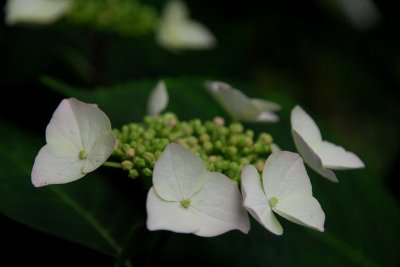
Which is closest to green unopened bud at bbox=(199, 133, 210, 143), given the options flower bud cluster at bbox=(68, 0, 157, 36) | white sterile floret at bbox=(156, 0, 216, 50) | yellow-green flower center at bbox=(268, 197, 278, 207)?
yellow-green flower center at bbox=(268, 197, 278, 207)

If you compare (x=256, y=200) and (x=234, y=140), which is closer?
(x=256, y=200)

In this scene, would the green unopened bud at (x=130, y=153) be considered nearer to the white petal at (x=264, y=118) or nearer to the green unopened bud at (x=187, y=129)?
the green unopened bud at (x=187, y=129)

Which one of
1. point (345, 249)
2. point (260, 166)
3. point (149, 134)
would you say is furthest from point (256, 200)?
point (345, 249)

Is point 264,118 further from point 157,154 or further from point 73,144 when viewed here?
point 73,144

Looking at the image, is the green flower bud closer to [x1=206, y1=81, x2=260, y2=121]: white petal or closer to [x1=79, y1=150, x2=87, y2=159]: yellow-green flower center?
[x1=206, y1=81, x2=260, y2=121]: white petal

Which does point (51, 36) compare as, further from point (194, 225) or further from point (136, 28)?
point (194, 225)
